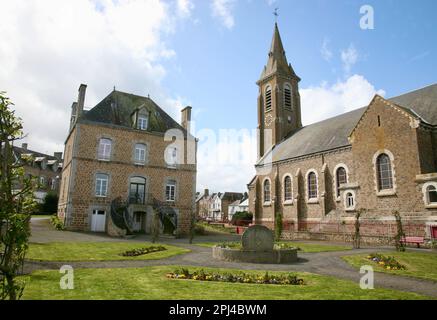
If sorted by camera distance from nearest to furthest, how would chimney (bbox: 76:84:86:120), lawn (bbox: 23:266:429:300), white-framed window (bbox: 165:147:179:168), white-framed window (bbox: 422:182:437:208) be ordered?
lawn (bbox: 23:266:429:300) → white-framed window (bbox: 422:182:437:208) → chimney (bbox: 76:84:86:120) → white-framed window (bbox: 165:147:179:168)

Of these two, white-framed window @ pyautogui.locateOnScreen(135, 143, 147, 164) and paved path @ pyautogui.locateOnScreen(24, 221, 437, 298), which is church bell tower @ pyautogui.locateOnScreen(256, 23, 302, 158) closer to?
white-framed window @ pyautogui.locateOnScreen(135, 143, 147, 164)

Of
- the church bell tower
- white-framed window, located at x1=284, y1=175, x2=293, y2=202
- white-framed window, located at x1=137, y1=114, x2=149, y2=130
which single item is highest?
the church bell tower

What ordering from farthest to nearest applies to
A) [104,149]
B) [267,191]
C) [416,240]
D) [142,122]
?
1. [267,191]
2. [142,122]
3. [104,149]
4. [416,240]

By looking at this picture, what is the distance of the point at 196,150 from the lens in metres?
31.9

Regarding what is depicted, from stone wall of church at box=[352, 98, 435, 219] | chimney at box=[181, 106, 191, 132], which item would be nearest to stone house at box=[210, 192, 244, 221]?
chimney at box=[181, 106, 191, 132]

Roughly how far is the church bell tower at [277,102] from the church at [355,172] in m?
0.27

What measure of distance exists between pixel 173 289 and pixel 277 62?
42041mm

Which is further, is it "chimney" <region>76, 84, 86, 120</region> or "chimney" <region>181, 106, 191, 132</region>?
"chimney" <region>181, 106, 191, 132</region>

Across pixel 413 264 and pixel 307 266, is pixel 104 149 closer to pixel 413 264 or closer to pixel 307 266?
pixel 307 266

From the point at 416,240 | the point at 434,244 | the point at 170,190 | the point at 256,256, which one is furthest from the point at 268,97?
the point at 256,256

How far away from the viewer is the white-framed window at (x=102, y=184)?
26.4 m

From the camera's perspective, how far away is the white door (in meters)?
25.6

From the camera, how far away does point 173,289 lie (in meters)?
7.25

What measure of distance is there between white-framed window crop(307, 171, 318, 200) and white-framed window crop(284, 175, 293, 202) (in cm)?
280
